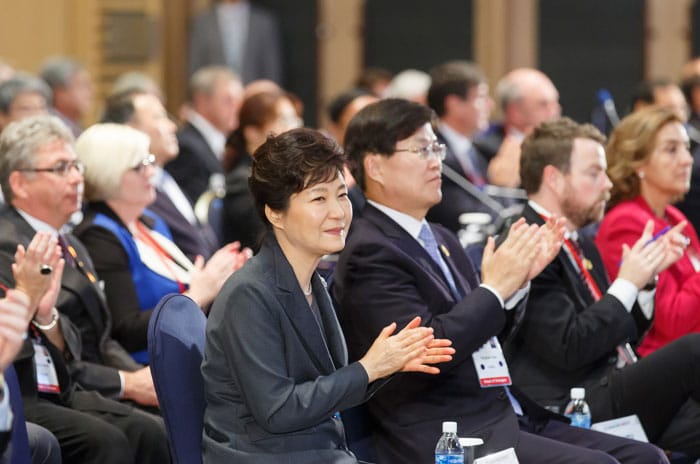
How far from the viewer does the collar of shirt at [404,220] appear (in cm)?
340

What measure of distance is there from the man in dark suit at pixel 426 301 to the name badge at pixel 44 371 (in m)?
0.89

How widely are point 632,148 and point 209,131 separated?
4.04 meters

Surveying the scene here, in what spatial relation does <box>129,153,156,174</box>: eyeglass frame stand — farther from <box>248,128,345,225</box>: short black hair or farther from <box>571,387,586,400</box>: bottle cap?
<box>571,387,586,400</box>: bottle cap

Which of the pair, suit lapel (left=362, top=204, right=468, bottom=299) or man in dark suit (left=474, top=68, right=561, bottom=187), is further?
man in dark suit (left=474, top=68, right=561, bottom=187)

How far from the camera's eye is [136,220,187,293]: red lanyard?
4.22 m

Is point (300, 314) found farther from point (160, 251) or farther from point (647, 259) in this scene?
point (160, 251)

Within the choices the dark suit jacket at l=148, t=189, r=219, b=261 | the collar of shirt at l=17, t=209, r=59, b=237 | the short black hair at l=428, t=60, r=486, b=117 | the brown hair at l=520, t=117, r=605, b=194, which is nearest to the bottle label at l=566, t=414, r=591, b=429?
the brown hair at l=520, t=117, r=605, b=194

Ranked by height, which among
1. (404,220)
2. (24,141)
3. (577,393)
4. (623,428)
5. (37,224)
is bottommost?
(623,428)

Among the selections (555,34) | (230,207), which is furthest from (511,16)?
(230,207)

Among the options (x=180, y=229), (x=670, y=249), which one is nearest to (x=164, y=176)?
(x=180, y=229)

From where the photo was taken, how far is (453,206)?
600 cm

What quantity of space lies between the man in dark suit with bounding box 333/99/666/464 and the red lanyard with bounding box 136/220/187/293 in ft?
3.28

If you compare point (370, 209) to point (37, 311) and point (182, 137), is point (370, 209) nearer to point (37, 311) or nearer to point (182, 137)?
point (37, 311)

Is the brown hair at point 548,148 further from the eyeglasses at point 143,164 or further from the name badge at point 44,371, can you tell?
the name badge at point 44,371
